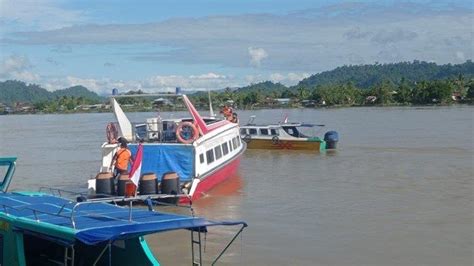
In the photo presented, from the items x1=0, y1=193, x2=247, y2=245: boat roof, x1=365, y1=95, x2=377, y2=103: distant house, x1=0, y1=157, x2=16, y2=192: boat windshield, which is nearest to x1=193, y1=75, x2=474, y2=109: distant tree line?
x1=365, y1=95, x2=377, y2=103: distant house

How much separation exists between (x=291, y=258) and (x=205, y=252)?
1.62m

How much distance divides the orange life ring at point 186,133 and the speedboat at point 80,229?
835 cm

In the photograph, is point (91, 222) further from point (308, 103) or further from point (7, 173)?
point (308, 103)

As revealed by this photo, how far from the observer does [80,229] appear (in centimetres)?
800

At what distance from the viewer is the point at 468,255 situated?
42.5 feet

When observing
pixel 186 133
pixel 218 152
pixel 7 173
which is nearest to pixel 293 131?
pixel 218 152

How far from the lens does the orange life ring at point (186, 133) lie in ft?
63.0

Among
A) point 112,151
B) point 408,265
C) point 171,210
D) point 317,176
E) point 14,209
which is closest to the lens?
point 14,209

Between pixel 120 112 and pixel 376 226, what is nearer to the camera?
pixel 376 226

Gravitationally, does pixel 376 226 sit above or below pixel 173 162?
below

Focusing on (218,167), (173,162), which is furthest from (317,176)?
(173,162)

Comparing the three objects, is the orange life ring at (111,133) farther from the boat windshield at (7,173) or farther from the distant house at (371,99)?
the distant house at (371,99)

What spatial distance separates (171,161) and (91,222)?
10.5 meters

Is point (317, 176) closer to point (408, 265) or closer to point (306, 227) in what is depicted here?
point (306, 227)
